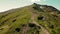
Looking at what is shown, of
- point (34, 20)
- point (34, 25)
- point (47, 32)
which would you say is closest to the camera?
point (47, 32)

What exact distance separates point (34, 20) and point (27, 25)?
16763 millimetres

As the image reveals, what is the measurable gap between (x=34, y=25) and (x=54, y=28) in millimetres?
27498

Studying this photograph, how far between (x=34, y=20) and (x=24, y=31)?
98.6 ft

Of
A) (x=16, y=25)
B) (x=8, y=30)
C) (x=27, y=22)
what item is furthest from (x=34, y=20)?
(x=8, y=30)

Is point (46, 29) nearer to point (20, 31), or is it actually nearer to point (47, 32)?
point (47, 32)

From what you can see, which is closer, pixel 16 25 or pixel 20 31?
pixel 20 31

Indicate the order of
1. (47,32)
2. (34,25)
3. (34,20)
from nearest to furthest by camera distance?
(47,32), (34,25), (34,20)

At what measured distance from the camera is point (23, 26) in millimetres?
187250

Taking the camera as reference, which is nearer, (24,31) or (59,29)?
(24,31)

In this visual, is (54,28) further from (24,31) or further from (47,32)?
(24,31)

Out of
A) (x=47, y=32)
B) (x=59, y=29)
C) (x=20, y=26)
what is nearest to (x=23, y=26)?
(x=20, y=26)

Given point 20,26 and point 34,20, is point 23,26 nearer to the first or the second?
point 20,26

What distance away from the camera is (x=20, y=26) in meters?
188

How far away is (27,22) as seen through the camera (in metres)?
194
